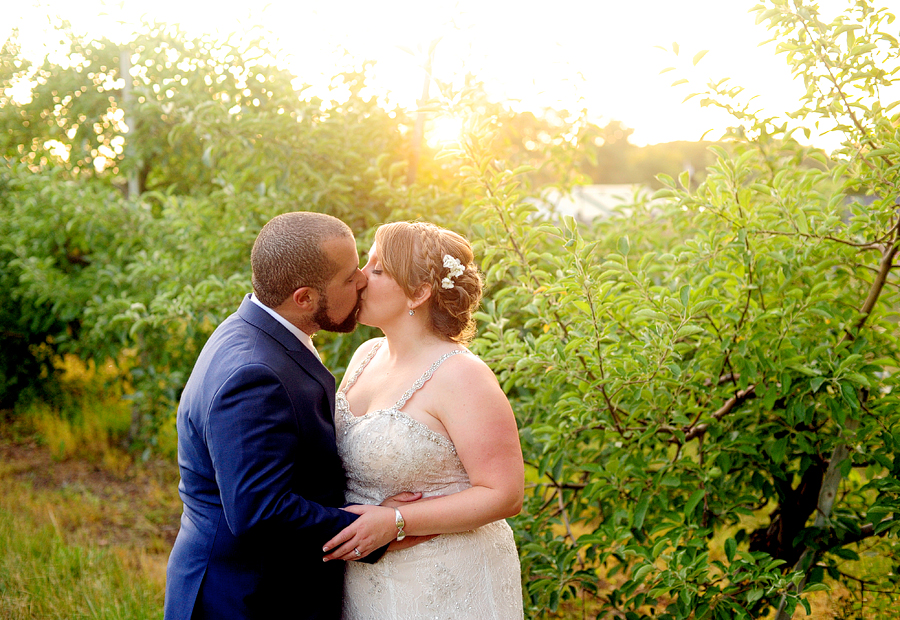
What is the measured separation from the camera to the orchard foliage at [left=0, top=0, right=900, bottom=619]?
2.42 meters

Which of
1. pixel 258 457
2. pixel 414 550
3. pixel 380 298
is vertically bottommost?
pixel 414 550

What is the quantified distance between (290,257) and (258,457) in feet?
2.07

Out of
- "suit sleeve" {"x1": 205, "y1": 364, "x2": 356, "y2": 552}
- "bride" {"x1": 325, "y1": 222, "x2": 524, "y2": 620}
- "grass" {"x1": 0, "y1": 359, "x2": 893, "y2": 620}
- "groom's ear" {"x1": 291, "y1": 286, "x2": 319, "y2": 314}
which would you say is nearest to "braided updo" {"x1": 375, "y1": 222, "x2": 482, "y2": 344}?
"bride" {"x1": 325, "y1": 222, "x2": 524, "y2": 620}

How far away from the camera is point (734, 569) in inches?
94.6

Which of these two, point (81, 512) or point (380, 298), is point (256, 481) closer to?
point (380, 298)

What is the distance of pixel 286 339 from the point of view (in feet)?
7.08

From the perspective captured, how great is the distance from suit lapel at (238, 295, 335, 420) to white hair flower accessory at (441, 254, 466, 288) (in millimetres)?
504

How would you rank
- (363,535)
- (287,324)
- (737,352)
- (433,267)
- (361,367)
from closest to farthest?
(363,535), (287,324), (433,267), (737,352), (361,367)

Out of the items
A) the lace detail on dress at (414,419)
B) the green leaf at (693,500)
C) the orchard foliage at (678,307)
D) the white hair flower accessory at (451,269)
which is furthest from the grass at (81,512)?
the green leaf at (693,500)

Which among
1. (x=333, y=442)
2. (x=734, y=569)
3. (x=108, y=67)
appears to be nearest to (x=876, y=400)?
(x=734, y=569)

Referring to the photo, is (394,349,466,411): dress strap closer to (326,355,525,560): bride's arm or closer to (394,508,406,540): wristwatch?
(326,355,525,560): bride's arm

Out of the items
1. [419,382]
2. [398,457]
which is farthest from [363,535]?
[419,382]

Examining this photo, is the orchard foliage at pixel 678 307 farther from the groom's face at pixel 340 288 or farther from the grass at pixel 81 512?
the grass at pixel 81 512

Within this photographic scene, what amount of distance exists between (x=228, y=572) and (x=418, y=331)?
3.23 feet
